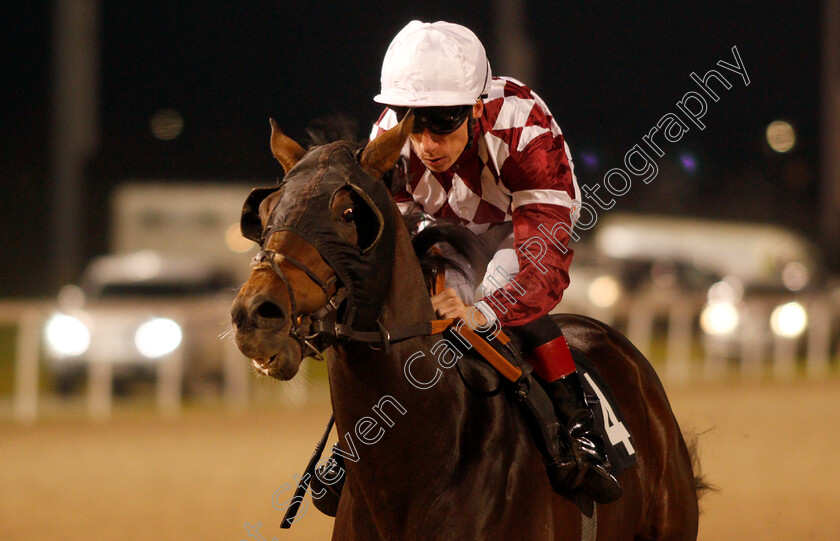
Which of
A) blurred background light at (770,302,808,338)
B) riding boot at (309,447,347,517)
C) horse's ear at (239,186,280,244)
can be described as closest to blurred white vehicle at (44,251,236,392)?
riding boot at (309,447,347,517)

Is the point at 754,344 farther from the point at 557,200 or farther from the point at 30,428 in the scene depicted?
the point at 557,200

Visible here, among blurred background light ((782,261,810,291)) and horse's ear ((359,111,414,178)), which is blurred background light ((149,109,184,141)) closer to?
blurred background light ((782,261,810,291))

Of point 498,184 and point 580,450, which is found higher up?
point 498,184

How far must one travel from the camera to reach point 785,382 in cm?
1262

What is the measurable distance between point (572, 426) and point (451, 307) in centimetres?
59

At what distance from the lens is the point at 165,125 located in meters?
31.7

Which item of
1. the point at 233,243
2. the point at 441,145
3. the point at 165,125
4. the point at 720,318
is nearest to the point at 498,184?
the point at 441,145

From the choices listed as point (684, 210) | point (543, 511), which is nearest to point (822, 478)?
point (543, 511)

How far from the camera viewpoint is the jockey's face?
2.75 m

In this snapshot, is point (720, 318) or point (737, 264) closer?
point (720, 318)

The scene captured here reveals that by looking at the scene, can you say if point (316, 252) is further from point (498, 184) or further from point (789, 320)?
point (789, 320)

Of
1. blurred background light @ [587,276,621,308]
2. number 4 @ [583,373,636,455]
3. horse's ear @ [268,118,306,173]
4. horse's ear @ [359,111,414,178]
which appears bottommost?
number 4 @ [583,373,636,455]

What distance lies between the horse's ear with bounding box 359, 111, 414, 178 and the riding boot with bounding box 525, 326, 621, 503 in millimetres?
885

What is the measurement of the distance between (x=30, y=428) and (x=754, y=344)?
9598 millimetres
